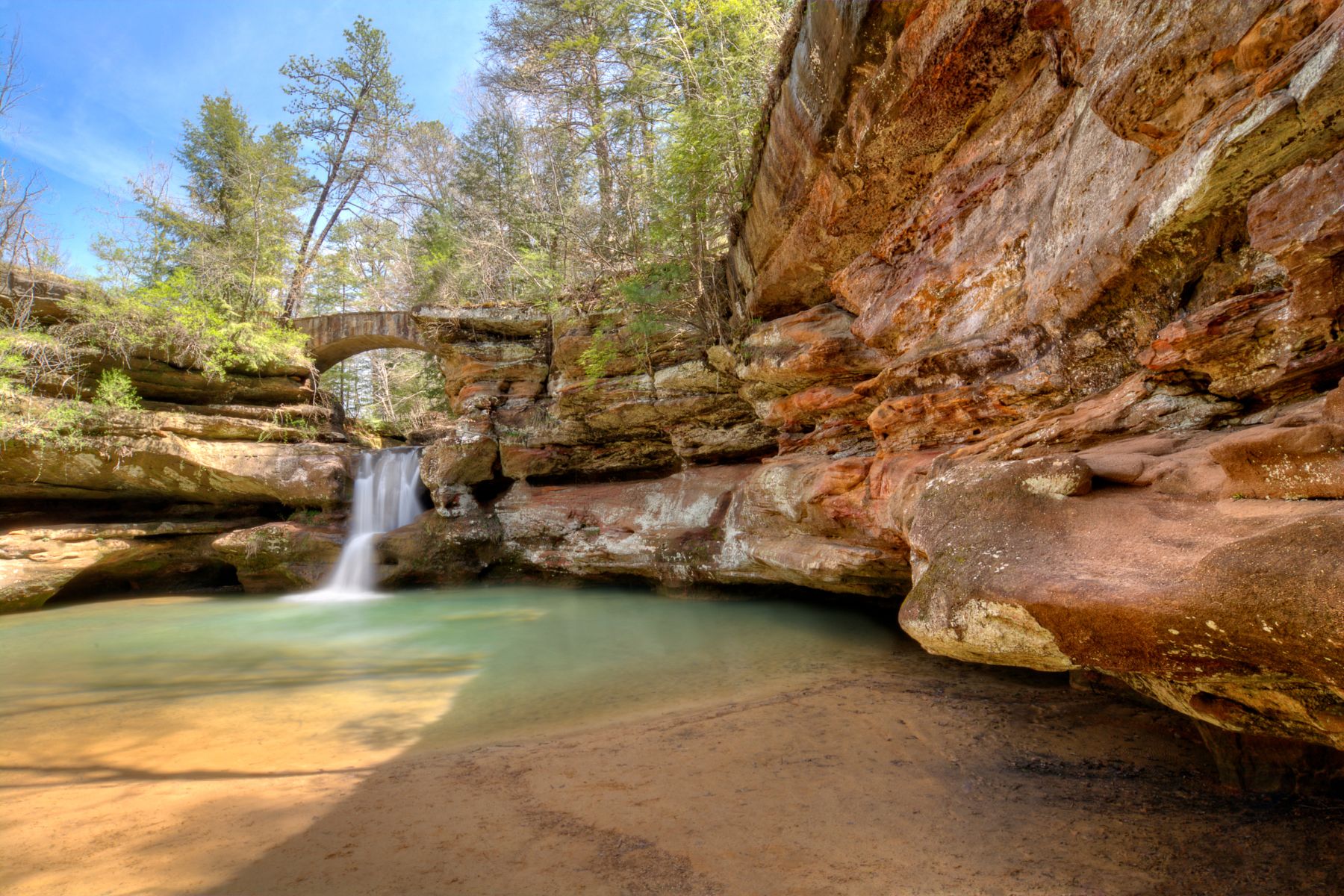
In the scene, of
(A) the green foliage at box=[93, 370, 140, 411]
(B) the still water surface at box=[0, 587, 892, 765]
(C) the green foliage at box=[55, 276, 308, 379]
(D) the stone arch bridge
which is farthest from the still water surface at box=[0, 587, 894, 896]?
(D) the stone arch bridge

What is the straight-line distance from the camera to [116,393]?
41.0 ft

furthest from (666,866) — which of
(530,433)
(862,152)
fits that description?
(530,433)

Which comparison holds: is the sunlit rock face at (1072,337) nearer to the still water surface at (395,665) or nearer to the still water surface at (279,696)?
the still water surface at (395,665)

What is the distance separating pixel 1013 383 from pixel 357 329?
52.9ft

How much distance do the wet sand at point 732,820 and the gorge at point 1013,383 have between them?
0.52 metres

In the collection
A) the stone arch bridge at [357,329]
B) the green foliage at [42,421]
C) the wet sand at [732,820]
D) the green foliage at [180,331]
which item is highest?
the stone arch bridge at [357,329]

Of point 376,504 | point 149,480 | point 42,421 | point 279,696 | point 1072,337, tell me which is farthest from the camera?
point 376,504

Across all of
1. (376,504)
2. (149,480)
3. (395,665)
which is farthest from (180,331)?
(395,665)

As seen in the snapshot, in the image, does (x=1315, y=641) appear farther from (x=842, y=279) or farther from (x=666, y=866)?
(x=842, y=279)

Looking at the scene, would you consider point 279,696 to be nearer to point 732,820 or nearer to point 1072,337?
point 732,820

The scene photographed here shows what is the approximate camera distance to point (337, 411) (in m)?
17.0

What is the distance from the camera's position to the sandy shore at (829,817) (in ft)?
→ 7.98

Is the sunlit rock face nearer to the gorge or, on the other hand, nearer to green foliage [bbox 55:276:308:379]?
the gorge

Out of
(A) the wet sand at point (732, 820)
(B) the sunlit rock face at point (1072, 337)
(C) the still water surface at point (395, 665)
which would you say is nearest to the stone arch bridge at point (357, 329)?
(C) the still water surface at point (395, 665)
